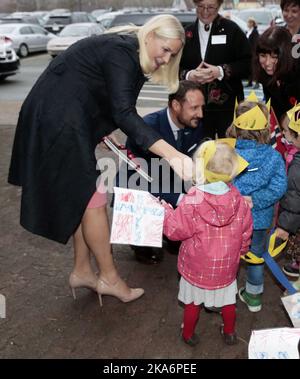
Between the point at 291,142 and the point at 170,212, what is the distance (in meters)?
0.97

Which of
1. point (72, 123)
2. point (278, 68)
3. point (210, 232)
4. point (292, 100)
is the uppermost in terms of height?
point (278, 68)

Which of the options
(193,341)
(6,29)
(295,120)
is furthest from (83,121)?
(6,29)

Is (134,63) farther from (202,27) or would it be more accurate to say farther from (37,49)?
(37,49)

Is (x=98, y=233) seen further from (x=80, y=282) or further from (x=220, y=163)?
(x=220, y=163)

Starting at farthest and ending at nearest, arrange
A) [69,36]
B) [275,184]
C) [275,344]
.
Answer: [69,36] → [275,184] → [275,344]

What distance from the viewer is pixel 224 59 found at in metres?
3.45

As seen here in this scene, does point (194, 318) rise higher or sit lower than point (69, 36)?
higher

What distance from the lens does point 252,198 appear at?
2477 mm

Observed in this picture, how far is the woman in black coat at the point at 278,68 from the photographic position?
298 cm

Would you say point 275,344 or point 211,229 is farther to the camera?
point 211,229

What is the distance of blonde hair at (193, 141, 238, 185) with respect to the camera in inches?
81.0

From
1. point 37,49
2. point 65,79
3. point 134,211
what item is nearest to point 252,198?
point 134,211

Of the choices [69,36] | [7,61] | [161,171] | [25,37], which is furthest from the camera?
[25,37]

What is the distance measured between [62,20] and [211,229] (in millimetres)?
26404
